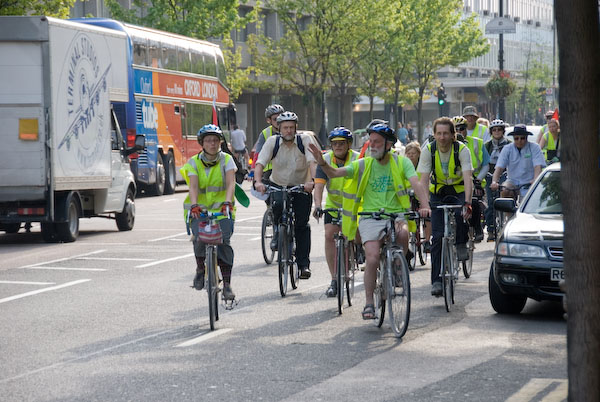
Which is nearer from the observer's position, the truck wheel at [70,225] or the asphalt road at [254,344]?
the asphalt road at [254,344]

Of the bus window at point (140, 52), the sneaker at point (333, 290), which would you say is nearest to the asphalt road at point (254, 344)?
the sneaker at point (333, 290)

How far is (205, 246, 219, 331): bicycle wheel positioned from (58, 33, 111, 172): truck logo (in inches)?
361

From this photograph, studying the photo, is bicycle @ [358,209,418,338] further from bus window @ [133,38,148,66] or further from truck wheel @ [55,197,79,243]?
bus window @ [133,38,148,66]

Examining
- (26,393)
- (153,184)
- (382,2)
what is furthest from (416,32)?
(26,393)

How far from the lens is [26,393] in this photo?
307 inches

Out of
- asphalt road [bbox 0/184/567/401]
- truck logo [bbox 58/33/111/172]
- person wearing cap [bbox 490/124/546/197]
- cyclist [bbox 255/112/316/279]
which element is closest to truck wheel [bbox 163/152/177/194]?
truck logo [bbox 58/33/111/172]

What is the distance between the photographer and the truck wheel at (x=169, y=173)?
34188mm

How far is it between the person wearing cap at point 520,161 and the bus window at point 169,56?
18.4m

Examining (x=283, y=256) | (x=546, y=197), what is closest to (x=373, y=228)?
(x=546, y=197)

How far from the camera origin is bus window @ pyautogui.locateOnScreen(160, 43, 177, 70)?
33569 mm

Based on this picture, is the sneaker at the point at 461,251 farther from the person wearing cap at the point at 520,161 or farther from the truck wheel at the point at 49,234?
the truck wheel at the point at 49,234

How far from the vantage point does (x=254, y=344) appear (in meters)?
9.51

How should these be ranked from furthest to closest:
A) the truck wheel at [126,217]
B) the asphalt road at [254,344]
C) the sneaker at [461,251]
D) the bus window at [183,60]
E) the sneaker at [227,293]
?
the bus window at [183,60]
the truck wheel at [126,217]
the sneaker at [461,251]
the sneaker at [227,293]
the asphalt road at [254,344]

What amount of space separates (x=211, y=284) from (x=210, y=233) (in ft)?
1.44
